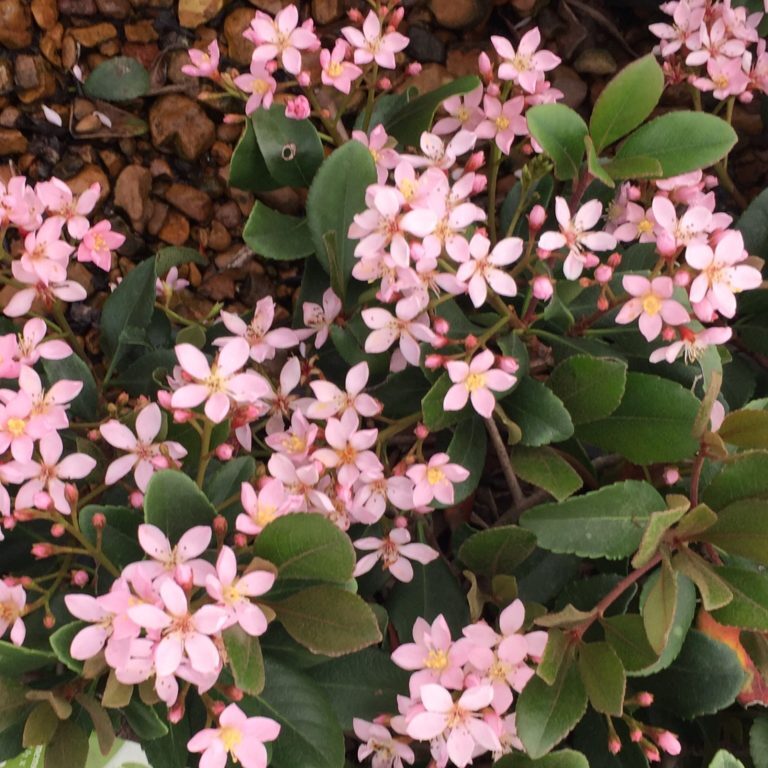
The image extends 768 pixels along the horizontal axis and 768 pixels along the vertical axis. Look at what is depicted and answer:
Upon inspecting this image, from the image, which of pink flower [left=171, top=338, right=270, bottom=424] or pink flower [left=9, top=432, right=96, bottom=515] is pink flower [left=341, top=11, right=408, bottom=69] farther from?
pink flower [left=9, top=432, right=96, bottom=515]

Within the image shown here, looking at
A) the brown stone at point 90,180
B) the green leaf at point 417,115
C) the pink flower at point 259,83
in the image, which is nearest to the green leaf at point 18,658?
the pink flower at point 259,83

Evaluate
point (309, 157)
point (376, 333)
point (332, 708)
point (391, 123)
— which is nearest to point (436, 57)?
point (391, 123)

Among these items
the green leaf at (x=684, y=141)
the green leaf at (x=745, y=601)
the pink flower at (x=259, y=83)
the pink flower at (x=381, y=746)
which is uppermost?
the pink flower at (x=259, y=83)

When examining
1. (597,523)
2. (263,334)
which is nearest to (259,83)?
(263,334)

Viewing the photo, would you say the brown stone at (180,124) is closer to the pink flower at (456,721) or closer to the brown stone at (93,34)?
the brown stone at (93,34)

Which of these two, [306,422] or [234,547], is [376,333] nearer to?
[306,422]

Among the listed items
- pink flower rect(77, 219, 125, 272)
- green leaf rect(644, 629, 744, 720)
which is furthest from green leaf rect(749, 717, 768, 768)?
pink flower rect(77, 219, 125, 272)
